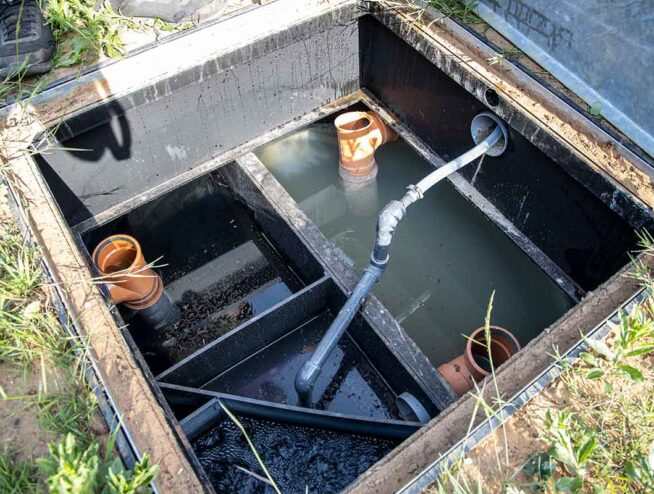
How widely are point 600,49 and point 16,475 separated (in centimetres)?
314

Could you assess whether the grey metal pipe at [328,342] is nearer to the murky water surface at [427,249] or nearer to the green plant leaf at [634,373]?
the murky water surface at [427,249]

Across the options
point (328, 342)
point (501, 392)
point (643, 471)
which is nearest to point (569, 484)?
point (643, 471)

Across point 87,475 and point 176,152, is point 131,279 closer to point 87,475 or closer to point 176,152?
point 176,152

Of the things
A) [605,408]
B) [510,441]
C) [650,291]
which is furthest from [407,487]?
[650,291]

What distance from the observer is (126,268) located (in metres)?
3.21

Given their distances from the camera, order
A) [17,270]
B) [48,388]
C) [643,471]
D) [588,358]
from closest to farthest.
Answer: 1. [643,471]
2. [588,358]
3. [48,388]
4. [17,270]

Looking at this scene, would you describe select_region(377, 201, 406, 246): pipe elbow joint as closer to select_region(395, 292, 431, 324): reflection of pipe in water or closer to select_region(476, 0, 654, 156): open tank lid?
select_region(395, 292, 431, 324): reflection of pipe in water

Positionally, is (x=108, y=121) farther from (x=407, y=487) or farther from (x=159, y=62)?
(x=407, y=487)

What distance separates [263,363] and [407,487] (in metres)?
1.71

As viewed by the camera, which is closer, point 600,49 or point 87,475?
point 87,475

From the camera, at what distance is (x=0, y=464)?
5.58 ft

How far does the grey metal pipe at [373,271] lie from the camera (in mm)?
2645

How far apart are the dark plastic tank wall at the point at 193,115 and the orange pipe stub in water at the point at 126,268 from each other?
1.01 feet

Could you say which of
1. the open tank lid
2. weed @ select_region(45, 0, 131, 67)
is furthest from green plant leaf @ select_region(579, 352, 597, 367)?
weed @ select_region(45, 0, 131, 67)
